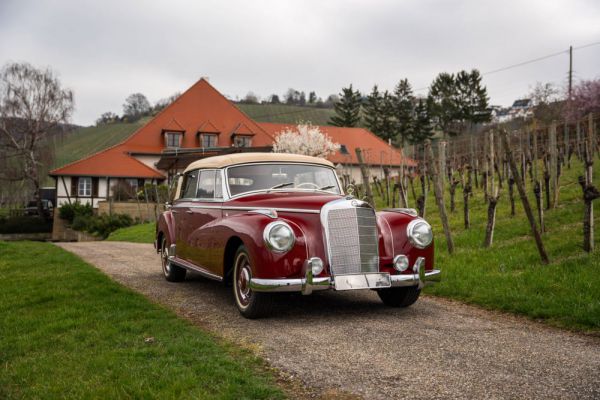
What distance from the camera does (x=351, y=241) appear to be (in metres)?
5.77

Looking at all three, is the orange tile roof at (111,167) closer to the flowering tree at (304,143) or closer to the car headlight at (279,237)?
the flowering tree at (304,143)

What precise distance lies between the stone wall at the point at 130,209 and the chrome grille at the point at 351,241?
2929cm

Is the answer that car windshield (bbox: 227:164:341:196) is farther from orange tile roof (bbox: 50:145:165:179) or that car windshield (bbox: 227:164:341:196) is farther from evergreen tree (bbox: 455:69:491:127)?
evergreen tree (bbox: 455:69:491:127)

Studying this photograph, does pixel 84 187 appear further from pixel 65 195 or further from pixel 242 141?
pixel 242 141

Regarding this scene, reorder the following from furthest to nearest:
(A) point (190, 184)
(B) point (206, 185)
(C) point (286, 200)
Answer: (A) point (190, 184), (B) point (206, 185), (C) point (286, 200)

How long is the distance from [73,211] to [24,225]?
7.15m

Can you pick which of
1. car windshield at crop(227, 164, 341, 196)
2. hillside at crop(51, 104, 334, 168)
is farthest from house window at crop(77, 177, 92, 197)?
hillside at crop(51, 104, 334, 168)

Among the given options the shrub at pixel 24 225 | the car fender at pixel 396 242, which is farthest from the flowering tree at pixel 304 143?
the car fender at pixel 396 242

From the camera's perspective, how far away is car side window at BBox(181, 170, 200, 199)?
807 cm

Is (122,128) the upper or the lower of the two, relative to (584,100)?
upper

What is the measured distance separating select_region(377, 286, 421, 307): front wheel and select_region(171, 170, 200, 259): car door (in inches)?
111

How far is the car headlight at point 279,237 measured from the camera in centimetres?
549

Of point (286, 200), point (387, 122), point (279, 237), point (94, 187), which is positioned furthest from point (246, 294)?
point (387, 122)

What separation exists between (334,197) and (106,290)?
3.45 metres
